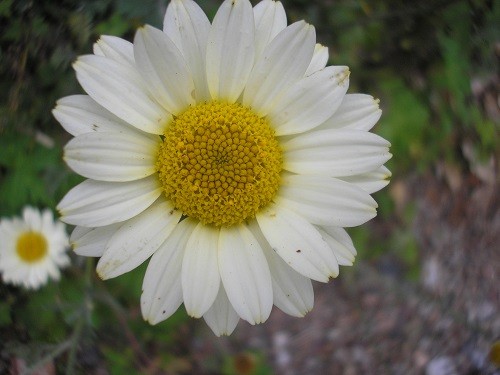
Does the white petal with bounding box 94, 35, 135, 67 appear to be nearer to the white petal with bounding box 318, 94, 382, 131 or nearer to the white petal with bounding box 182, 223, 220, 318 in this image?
the white petal with bounding box 182, 223, 220, 318

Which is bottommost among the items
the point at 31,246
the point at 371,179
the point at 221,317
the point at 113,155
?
the point at 31,246

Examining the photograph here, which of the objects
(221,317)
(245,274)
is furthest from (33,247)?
(245,274)

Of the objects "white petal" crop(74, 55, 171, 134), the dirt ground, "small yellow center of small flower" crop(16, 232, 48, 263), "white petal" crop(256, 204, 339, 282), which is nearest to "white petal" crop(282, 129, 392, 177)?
"white petal" crop(256, 204, 339, 282)

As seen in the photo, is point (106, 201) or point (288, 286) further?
point (288, 286)

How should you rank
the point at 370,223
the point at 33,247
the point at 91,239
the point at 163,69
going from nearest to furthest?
1. the point at 163,69
2. the point at 91,239
3. the point at 33,247
4. the point at 370,223

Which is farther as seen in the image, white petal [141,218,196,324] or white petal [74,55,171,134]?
white petal [141,218,196,324]

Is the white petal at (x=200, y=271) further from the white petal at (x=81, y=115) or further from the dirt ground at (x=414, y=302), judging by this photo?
the dirt ground at (x=414, y=302)

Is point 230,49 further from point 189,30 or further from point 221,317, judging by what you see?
point 221,317
